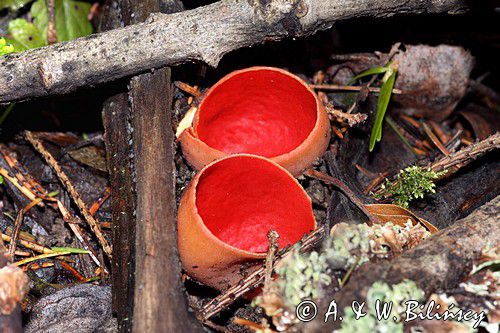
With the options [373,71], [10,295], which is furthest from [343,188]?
[10,295]

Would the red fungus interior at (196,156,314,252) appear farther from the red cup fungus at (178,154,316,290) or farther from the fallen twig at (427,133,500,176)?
the fallen twig at (427,133,500,176)

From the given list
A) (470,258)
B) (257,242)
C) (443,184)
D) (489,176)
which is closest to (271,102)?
(257,242)

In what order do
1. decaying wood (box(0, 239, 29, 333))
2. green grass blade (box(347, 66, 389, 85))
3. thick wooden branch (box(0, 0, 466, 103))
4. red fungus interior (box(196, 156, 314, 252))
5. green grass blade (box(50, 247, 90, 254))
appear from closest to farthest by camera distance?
1. decaying wood (box(0, 239, 29, 333))
2. thick wooden branch (box(0, 0, 466, 103))
3. red fungus interior (box(196, 156, 314, 252))
4. green grass blade (box(50, 247, 90, 254))
5. green grass blade (box(347, 66, 389, 85))

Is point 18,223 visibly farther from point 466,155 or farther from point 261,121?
point 466,155

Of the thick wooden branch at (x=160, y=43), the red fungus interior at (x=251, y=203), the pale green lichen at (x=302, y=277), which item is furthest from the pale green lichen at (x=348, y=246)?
the thick wooden branch at (x=160, y=43)

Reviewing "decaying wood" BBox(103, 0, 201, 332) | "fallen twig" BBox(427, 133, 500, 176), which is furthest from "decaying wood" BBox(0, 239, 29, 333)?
"fallen twig" BBox(427, 133, 500, 176)

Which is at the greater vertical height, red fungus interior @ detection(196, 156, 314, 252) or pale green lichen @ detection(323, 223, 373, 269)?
pale green lichen @ detection(323, 223, 373, 269)

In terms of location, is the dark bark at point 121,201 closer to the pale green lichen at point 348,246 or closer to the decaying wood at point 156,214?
the decaying wood at point 156,214
